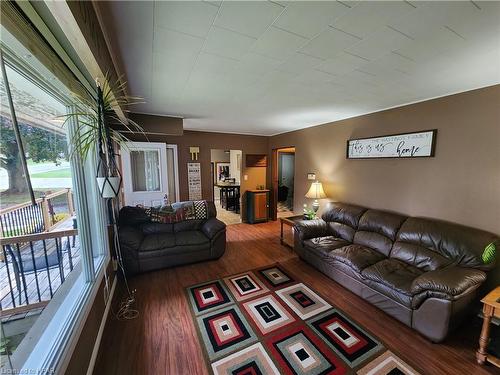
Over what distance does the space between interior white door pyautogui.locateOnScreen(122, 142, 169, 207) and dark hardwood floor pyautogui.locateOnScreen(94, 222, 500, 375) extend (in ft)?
5.39

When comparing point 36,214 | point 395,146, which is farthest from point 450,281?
point 36,214

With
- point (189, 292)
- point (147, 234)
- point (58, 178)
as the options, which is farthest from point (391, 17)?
point (147, 234)

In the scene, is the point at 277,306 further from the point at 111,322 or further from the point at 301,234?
the point at 111,322

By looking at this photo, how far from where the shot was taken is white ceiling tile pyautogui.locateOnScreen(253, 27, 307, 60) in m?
1.34

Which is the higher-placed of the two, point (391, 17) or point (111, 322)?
point (391, 17)

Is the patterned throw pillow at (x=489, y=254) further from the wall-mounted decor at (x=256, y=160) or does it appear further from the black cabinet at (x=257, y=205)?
the wall-mounted decor at (x=256, y=160)

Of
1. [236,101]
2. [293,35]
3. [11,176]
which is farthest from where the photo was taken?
[236,101]

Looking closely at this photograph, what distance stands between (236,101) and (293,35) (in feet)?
4.77

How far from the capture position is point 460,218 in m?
2.37

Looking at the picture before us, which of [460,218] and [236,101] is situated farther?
[236,101]

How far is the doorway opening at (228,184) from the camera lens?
6362mm

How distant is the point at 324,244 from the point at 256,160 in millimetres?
3426

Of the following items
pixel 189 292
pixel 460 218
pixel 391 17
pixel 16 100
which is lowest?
pixel 189 292

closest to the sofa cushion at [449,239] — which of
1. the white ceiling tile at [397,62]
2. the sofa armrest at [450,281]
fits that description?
the sofa armrest at [450,281]
